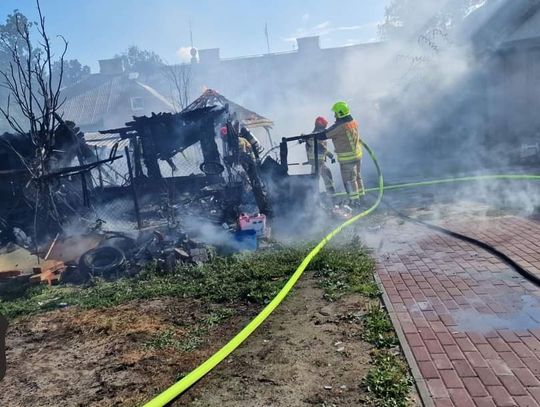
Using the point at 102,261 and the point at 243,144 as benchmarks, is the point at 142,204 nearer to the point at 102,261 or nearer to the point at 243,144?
the point at 243,144

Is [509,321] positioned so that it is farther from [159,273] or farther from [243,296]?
[159,273]

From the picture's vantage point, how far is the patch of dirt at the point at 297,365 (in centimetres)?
331

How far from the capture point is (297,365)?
372 centimetres

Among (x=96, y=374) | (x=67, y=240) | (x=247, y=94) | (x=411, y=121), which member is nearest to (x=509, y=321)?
(x=96, y=374)

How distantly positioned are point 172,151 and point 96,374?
21.0 feet

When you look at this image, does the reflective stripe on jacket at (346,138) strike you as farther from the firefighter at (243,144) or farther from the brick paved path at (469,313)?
the brick paved path at (469,313)

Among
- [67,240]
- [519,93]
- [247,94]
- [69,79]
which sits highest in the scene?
[69,79]

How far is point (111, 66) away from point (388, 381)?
Result: 52.4m

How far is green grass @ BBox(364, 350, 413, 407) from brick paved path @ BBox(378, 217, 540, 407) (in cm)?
13

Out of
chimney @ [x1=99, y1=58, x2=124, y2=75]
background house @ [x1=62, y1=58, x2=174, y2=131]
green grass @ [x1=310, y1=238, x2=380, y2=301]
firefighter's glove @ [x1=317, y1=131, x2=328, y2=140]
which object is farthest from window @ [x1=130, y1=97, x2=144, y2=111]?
green grass @ [x1=310, y1=238, x2=380, y2=301]

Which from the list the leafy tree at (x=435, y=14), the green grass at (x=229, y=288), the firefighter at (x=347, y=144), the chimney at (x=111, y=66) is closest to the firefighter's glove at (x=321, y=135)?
the firefighter at (x=347, y=144)

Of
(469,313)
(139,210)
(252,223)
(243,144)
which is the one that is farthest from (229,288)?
(243,144)

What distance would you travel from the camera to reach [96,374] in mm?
3947

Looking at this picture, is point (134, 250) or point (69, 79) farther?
point (69, 79)
